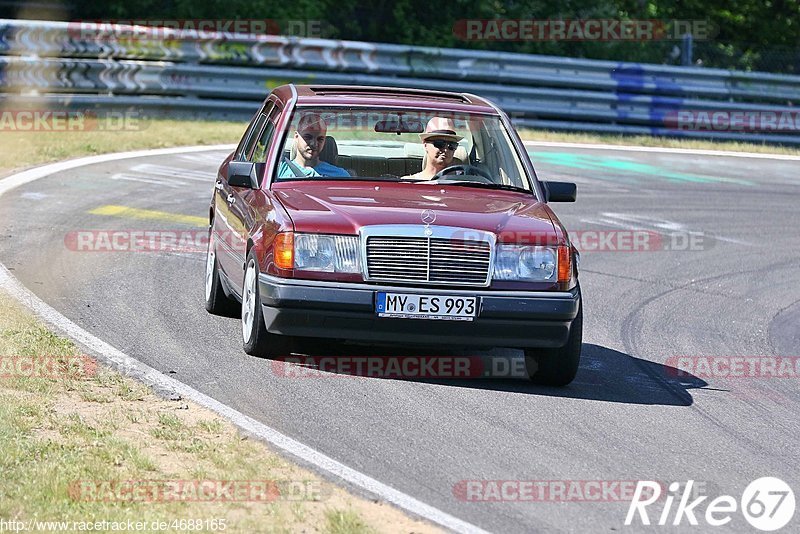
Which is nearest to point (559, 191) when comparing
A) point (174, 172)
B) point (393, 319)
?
point (393, 319)

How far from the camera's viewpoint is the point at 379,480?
19.9ft

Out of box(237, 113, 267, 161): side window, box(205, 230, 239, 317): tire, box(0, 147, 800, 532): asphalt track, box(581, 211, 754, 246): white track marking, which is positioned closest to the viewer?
box(0, 147, 800, 532): asphalt track

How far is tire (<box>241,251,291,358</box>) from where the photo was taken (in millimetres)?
8008

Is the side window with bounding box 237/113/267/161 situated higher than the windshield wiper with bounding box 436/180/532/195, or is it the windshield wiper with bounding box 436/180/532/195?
the side window with bounding box 237/113/267/161

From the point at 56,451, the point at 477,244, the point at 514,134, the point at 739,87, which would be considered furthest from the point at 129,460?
the point at 739,87

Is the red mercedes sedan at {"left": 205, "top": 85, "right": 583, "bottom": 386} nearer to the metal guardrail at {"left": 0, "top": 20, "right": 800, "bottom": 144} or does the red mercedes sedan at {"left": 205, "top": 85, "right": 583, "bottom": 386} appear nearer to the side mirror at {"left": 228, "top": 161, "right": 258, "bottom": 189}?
the side mirror at {"left": 228, "top": 161, "right": 258, "bottom": 189}

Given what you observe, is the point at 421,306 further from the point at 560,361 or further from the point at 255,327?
the point at 255,327

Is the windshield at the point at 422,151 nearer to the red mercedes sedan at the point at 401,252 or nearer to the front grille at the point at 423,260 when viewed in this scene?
the red mercedes sedan at the point at 401,252

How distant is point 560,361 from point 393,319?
1.04 m

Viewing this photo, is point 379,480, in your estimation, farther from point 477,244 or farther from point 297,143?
point 297,143

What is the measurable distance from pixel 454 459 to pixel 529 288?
163cm

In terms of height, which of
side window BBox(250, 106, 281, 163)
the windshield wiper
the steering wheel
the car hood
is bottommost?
the car hood

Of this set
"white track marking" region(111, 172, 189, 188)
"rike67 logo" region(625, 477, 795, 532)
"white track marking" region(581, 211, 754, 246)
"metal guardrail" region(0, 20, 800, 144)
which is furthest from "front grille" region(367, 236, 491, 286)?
"metal guardrail" region(0, 20, 800, 144)

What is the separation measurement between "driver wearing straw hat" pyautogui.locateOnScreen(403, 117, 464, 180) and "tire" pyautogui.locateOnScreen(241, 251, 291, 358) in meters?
1.36
